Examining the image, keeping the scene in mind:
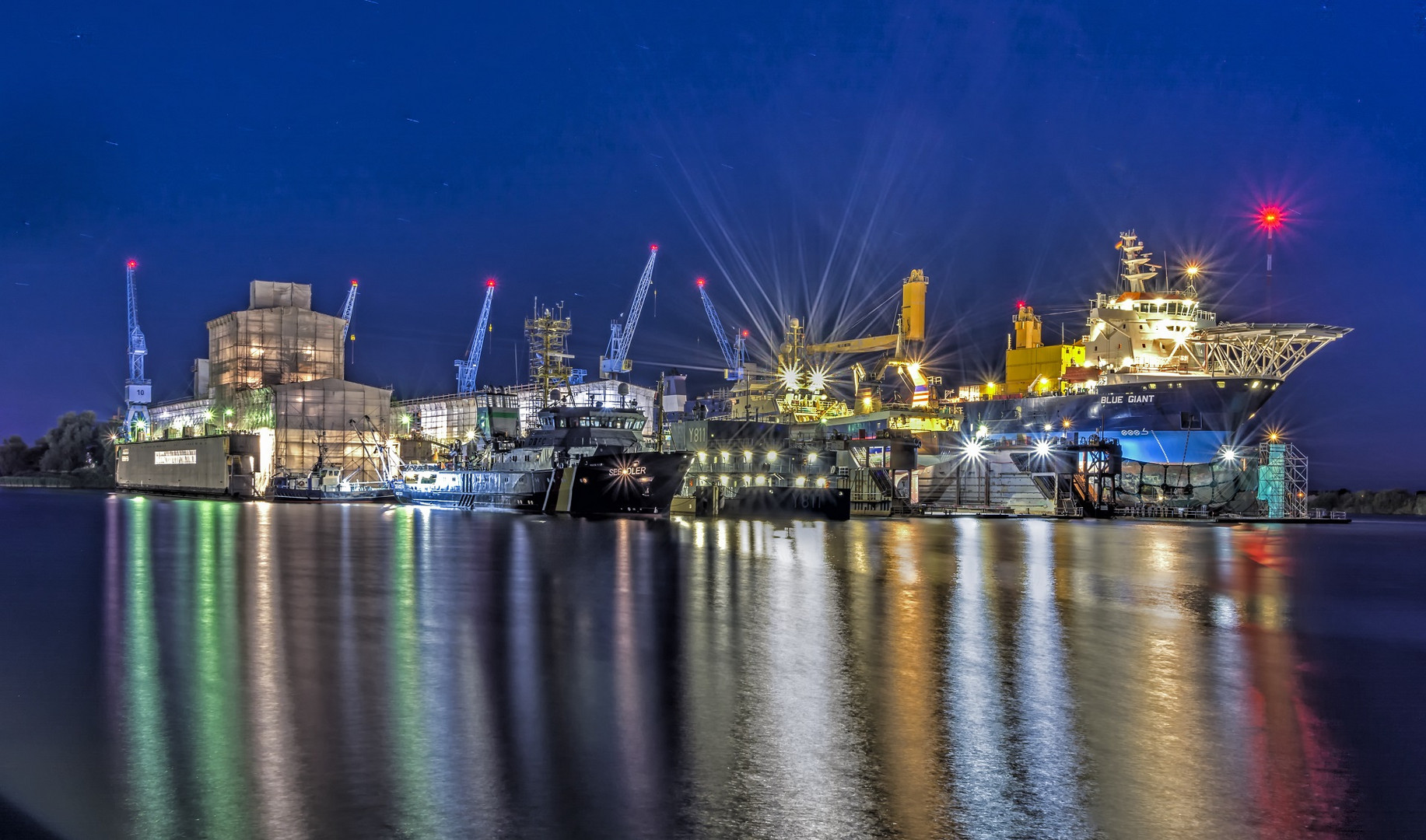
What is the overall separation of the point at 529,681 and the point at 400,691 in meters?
1.70

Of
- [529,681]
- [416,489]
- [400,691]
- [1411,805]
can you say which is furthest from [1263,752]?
[416,489]

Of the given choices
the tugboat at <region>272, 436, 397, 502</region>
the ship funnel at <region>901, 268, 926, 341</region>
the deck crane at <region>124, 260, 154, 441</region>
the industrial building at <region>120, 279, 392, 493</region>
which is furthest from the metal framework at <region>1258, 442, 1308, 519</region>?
the deck crane at <region>124, 260, 154, 441</region>

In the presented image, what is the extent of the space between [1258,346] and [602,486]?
5319cm

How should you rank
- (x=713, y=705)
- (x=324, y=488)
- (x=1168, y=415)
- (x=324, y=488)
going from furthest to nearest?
(x=324, y=488), (x=324, y=488), (x=1168, y=415), (x=713, y=705)

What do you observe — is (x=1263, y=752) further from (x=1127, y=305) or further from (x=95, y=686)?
(x=1127, y=305)

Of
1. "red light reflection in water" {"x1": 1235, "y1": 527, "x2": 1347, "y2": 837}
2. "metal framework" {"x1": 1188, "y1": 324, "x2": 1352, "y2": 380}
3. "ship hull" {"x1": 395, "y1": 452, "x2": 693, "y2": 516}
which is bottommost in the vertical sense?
"red light reflection in water" {"x1": 1235, "y1": 527, "x2": 1347, "y2": 837}

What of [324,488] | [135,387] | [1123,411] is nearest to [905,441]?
[1123,411]

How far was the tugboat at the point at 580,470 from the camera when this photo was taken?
194 ft

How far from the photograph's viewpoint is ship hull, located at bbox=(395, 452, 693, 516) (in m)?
58.9

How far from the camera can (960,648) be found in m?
16.3

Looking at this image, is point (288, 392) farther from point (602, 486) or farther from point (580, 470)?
point (602, 486)

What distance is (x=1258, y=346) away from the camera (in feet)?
249

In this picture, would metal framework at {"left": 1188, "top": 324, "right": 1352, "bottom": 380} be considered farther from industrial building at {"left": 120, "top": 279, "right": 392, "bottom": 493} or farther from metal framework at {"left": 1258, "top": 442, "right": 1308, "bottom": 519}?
industrial building at {"left": 120, "top": 279, "right": 392, "bottom": 493}

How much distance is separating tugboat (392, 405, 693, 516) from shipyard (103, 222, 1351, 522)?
137mm
